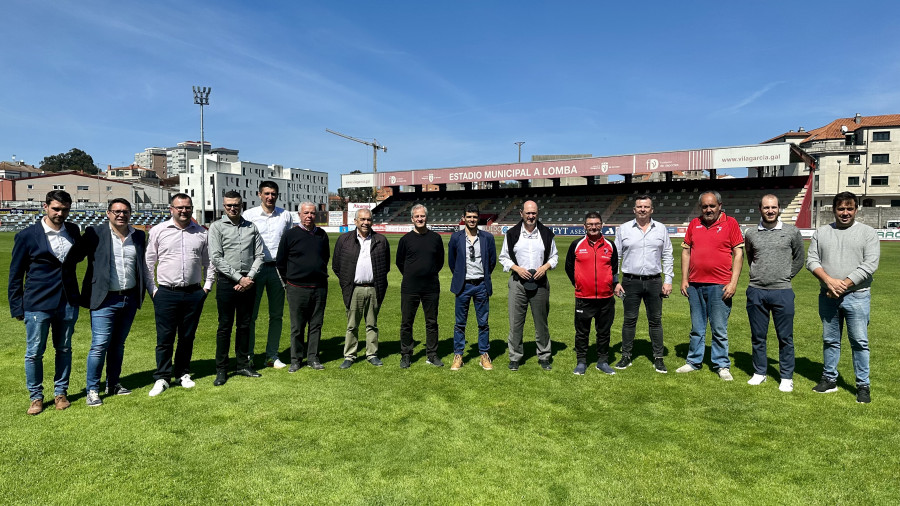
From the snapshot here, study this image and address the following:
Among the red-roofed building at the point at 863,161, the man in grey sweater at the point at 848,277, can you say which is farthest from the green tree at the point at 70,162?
the man in grey sweater at the point at 848,277

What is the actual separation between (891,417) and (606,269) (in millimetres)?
2756

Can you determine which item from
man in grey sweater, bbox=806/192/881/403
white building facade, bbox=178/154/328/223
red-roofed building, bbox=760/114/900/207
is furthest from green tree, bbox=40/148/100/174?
man in grey sweater, bbox=806/192/881/403

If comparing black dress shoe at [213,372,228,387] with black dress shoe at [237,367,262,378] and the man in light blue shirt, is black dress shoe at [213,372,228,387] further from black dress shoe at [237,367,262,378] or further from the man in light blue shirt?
the man in light blue shirt

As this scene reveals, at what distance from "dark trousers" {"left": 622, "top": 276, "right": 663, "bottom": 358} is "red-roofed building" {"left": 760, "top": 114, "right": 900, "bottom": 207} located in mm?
60266

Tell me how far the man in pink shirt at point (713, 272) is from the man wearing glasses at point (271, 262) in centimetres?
464

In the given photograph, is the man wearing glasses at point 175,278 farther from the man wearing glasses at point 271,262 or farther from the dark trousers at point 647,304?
the dark trousers at point 647,304

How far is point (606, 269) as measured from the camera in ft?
18.4

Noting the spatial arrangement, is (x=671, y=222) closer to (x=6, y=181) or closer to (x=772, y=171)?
(x=772, y=171)

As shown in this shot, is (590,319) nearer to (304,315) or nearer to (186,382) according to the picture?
(304,315)

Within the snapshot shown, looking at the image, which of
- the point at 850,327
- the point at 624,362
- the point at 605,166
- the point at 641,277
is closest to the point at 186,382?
the point at 624,362

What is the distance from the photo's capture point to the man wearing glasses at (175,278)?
4.97 m

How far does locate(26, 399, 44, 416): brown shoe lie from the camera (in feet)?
14.5

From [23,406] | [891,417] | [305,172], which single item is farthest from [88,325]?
[305,172]

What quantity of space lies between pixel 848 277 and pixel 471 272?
12.2 ft
